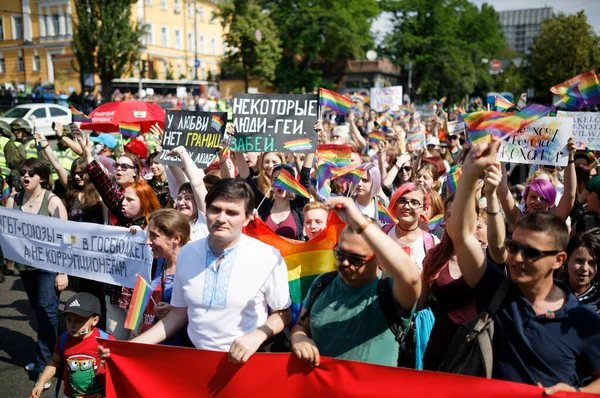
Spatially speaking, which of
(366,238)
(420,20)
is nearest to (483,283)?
(366,238)

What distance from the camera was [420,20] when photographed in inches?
2291

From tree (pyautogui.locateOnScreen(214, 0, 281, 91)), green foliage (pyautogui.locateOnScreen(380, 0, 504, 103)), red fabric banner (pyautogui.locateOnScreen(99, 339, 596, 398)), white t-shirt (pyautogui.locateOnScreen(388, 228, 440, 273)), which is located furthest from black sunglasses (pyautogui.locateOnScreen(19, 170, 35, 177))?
green foliage (pyautogui.locateOnScreen(380, 0, 504, 103))

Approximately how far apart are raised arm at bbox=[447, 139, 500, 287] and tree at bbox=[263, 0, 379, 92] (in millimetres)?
45222

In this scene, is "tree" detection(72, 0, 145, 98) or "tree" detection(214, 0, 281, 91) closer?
"tree" detection(72, 0, 145, 98)

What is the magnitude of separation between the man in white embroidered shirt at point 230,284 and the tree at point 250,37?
135 ft

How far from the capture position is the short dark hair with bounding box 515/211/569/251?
8.07 feet

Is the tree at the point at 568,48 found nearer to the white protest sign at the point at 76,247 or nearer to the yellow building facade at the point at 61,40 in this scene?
the yellow building facade at the point at 61,40

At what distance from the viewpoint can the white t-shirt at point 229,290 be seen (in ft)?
9.07

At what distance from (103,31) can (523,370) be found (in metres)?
38.0

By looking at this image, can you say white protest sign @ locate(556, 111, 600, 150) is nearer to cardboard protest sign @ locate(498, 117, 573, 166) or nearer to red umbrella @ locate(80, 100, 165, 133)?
cardboard protest sign @ locate(498, 117, 573, 166)

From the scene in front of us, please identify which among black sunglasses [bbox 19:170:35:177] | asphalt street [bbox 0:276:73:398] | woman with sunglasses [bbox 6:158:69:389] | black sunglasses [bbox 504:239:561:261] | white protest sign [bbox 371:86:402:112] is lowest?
asphalt street [bbox 0:276:73:398]

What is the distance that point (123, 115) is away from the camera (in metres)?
8.02

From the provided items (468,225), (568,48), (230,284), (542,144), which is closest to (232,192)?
(230,284)

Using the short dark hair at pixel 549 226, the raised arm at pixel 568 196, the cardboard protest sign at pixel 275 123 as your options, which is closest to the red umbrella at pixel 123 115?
the cardboard protest sign at pixel 275 123
